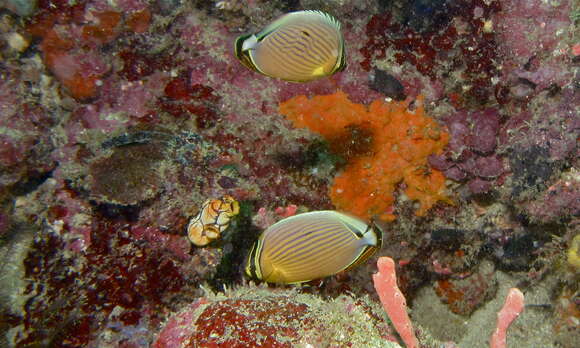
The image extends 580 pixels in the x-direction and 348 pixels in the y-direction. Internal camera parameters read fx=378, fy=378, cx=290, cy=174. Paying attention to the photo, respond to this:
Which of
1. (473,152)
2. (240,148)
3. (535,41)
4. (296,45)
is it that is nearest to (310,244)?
(296,45)

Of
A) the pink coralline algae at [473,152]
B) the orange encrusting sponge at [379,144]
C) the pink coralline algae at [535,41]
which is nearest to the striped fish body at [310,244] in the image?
the orange encrusting sponge at [379,144]

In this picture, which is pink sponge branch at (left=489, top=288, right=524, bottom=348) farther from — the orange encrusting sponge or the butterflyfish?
the butterflyfish

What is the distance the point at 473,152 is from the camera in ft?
12.7

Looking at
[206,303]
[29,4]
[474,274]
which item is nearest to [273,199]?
[206,303]

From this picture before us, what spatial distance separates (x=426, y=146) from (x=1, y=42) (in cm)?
464

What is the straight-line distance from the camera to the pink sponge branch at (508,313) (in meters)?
2.65

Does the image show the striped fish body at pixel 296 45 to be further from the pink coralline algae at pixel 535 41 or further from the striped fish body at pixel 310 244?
the pink coralline algae at pixel 535 41

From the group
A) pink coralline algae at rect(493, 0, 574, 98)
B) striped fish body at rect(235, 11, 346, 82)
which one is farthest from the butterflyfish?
pink coralline algae at rect(493, 0, 574, 98)

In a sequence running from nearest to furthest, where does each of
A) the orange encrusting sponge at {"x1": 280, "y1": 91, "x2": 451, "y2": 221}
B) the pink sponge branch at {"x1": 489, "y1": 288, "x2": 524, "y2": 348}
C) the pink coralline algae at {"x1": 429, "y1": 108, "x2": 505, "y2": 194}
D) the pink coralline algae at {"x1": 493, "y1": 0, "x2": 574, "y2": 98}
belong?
the pink sponge branch at {"x1": 489, "y1": 288, "x2": 524, "y2": 348} < the pink coralline algae at {"x1": 493, "y1": 0, "x2": 574, "y2": 98} < the pink coralline algae at {"x1": 429, "y1": 108, "x2": 505, "y2": 194} < the orange encrusting sponge at {"x1": 280, "y1": 91, "x2": 451, "y2": 221}

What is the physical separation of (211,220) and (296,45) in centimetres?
197

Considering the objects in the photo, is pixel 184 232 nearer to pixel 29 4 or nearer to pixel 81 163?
pixel 81 163

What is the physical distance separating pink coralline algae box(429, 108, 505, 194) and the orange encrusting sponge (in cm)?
11

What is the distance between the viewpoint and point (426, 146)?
393 cm

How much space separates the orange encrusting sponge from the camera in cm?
394
